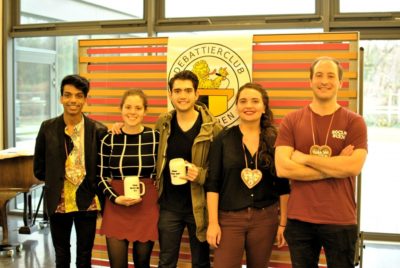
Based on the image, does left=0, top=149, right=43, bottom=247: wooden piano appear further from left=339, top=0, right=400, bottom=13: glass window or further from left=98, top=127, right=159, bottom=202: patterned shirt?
left=339, top=0, right=400, bottom=13: glass window

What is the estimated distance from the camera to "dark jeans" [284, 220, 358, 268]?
103 inches

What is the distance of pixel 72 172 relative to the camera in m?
3.28

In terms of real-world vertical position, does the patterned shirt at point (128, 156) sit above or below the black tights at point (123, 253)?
above

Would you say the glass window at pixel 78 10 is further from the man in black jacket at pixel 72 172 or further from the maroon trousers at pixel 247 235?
the maroon trousers at pixel 247 235

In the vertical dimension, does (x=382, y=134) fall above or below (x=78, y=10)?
below

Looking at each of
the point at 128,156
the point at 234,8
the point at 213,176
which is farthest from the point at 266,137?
the point at 234,8

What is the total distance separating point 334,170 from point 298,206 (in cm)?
29

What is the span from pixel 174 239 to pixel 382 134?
3108mm

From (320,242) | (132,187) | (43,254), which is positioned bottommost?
(43,254)

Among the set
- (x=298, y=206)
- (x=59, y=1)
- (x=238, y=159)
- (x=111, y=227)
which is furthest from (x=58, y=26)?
(x=298, y=206)

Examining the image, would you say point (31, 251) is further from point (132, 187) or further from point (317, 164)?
point (317, 164)

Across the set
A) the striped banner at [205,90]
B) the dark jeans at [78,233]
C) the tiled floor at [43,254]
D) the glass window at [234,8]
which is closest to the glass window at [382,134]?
the tiled floor at [43,254]

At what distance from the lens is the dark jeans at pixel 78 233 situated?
3.28 meters

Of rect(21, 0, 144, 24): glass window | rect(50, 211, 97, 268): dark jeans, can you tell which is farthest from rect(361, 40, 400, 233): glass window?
rect(50, 211, 97, 268): dark jeans
